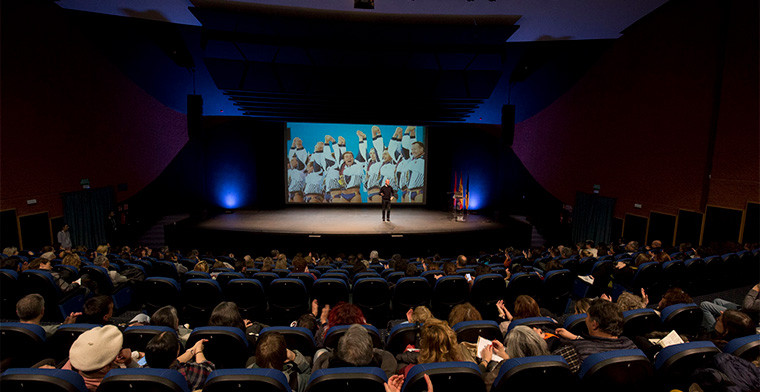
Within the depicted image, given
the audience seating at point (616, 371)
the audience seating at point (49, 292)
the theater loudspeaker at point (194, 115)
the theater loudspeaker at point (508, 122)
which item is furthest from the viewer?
the theater loudspeaker at point (508, 122)

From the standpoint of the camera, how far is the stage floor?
11.4m

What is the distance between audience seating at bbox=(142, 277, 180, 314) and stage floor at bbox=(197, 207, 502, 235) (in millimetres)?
5925

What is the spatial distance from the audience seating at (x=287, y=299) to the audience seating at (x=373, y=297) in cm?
72

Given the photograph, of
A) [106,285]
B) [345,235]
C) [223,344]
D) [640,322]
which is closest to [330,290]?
[223,344]

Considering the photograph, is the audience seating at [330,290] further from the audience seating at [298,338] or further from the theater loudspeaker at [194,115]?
the theater loudspeaker at [194,115]

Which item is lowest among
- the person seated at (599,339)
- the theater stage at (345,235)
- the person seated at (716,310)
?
the theater stage at (345,235)

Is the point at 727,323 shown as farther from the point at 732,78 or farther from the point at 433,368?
the point at 732,78

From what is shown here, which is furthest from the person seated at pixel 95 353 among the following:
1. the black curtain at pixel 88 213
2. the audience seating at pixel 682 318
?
the black curtain at pixel 88 213

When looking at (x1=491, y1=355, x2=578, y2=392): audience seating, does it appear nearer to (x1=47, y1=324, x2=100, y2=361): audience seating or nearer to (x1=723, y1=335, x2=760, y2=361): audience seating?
(x1=723, y1=335, x2=760, y2=361): audience seating

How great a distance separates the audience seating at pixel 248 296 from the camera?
4.67 m

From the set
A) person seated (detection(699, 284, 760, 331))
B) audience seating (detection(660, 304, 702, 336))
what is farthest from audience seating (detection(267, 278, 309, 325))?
person seated (detection(699, 284, 760, 331))

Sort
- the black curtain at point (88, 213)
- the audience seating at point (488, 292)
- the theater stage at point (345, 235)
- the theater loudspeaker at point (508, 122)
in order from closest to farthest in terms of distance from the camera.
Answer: the audience seating at point (488, 292) < the black curtain at point (88, 213) < the theater stage at point (345, 235) < the theater loudspeaker at point (508, 122)

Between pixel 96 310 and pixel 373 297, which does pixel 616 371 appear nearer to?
pixel 373 297

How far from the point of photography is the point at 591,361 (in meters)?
2.20
